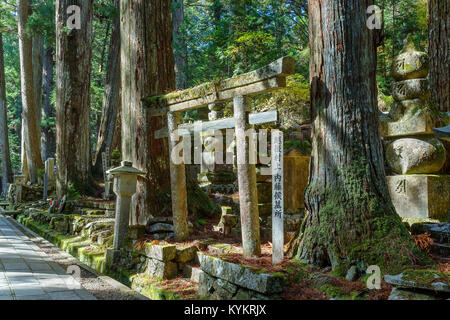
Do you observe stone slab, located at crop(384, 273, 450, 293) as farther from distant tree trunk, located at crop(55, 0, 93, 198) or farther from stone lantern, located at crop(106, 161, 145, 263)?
distant tree trunk, located at crop(55, 0, 93, 198)

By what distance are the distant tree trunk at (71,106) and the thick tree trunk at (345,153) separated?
8875mm

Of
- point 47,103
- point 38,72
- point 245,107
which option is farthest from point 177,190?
point 47,103

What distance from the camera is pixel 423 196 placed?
552 centimetres

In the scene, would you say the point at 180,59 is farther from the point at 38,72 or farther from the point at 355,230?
Answer: the point at 355,230

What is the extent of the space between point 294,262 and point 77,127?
929 cm

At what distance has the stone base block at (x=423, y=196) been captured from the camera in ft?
18.0

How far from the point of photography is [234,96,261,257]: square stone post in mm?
4672

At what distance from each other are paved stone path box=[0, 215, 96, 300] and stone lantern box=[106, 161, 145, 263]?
796 mm

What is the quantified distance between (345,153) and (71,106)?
31.3 ft

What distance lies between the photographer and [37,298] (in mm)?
4320

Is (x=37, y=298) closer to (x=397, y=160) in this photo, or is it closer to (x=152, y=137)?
(x=152, y=137)

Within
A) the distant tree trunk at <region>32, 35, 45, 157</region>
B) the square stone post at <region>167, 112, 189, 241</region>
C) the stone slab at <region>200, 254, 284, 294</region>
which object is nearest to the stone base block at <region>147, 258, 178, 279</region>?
the square stone post at <region>167, 112, 189, 241</region>

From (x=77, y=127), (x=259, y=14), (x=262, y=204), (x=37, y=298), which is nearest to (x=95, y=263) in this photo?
(x=37, y=298)

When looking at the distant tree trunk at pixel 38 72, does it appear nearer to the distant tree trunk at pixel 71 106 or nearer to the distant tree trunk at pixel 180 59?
the distant tree trunk at pixel 180 59
